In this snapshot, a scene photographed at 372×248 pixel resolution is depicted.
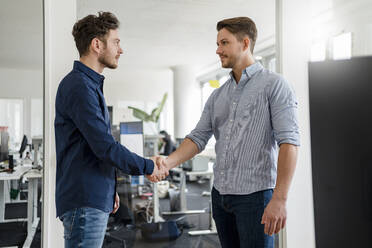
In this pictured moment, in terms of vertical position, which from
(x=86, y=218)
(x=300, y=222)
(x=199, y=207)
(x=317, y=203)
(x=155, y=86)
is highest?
(x=155, y=86)

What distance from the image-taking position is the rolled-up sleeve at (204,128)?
1.49 m

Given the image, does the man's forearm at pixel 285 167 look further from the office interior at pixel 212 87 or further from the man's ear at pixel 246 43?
the man's ear at pixel 246 43

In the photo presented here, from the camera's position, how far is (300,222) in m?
2.30

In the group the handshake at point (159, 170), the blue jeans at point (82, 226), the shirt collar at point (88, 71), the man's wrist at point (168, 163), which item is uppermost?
the shirt collar at point (88, 71)

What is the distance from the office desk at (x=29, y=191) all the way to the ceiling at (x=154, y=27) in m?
0.62

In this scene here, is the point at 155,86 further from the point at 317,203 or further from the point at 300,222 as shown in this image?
the point at 317,203

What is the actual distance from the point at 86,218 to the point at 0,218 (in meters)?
1.27

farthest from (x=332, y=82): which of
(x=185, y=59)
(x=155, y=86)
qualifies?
(x=155, y=86)

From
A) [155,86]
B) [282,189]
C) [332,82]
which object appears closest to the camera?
[332,82]

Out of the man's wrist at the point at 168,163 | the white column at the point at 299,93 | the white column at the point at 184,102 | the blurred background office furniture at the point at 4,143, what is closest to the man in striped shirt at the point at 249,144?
the man's wrist at the point at 168,163

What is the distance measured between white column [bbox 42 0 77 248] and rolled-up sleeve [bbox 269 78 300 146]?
3.88 feet

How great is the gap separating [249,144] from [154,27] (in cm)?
400

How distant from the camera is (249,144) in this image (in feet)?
4.14

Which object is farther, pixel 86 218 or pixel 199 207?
pixel 199 207
